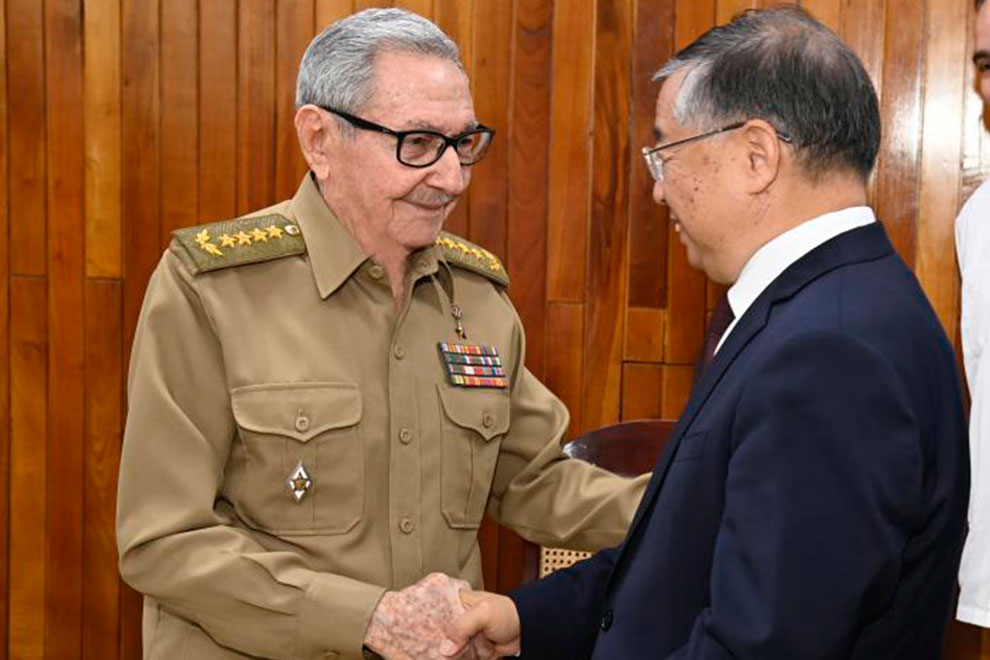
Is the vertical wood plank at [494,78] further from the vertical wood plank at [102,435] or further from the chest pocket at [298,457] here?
the chest pocket at [298,457]

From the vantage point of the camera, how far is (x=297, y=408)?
1.80 meters

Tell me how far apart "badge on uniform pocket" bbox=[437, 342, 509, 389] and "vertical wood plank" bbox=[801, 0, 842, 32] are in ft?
4.49

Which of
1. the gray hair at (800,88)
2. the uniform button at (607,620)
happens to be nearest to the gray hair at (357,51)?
the gray hair at (800,88)

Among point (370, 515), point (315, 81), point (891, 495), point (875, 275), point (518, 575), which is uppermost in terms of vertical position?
point (315, 81)

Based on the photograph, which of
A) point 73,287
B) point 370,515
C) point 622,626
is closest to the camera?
point 622,626

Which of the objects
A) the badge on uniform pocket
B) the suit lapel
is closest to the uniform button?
the suit lapel

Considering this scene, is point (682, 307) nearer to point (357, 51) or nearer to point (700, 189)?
point (357, 51)

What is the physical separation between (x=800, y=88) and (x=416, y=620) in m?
0.98

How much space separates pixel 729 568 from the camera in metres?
1.15

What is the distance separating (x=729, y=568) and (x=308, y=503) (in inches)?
33.2

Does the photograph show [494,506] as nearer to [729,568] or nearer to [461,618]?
[461,618]

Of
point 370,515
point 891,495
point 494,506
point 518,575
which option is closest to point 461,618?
point 370,515

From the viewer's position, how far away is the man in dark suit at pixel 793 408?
110 cm

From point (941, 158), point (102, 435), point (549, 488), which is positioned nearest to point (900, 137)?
point (941, 158)
